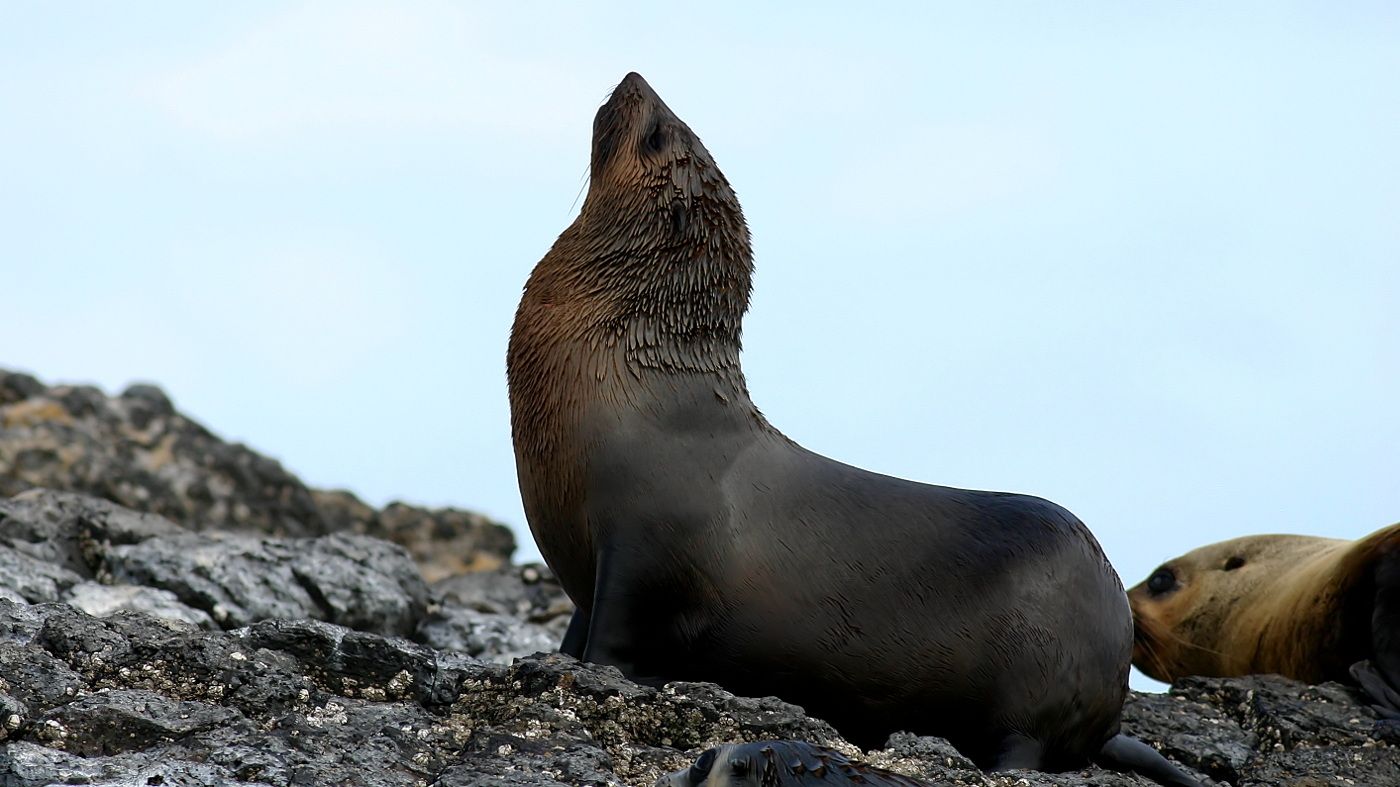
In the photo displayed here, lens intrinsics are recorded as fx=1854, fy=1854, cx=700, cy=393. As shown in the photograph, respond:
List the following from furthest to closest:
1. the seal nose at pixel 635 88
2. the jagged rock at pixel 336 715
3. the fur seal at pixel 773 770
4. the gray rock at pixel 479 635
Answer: the gray rock at pixel 479 635 < the seal nose at pixel 635 88 < the jagged rock at pixel 336 715 < the fur seal at pixel 773 770

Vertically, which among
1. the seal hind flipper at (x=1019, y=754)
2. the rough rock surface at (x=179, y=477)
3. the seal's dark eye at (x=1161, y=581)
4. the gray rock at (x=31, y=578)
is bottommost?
the seal hind flipper at (x=1019, y=754)

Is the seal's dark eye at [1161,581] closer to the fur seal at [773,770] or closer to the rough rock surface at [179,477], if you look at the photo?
the rough rock surface at [179,477]

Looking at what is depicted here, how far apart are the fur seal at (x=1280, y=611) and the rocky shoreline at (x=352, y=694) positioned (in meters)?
1.09

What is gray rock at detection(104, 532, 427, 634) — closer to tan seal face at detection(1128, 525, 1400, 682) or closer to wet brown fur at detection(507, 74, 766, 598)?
wet brown fur at detection(507, 74, 766, 598)

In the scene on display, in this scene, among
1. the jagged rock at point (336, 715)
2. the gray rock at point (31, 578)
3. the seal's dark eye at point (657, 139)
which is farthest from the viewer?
the gray rock at point (31, 578)

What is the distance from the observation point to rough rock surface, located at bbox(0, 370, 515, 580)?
37.1 feet

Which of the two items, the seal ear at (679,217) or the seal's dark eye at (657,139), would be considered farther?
the seal's dark eye at (657,139)

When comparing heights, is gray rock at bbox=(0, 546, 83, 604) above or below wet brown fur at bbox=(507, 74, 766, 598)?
below

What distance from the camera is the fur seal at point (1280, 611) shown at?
830 centimetres

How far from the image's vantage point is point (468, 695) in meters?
4.63

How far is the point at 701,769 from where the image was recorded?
3.70 metres

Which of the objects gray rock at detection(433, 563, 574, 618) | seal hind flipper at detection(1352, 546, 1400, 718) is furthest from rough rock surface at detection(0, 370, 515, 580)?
seal hind flipper at detection(1352, 546, 1400, 718)

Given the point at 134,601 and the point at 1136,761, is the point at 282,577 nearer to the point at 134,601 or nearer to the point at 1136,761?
the point at 134,601

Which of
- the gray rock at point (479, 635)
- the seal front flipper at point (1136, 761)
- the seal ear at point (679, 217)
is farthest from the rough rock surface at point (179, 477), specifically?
the seal front flipper at point (1136, 761)
